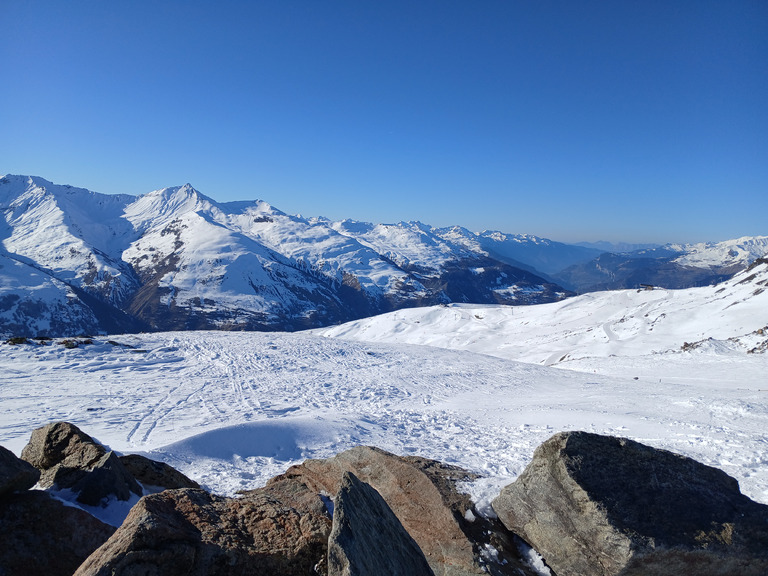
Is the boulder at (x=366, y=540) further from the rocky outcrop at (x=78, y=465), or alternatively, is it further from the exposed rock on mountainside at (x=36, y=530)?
the rocky outcrop at (x=78, y=465)

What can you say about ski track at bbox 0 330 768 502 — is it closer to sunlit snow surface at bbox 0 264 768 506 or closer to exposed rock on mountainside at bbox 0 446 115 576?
sunlit snow surface at bbox 0 264 768 506

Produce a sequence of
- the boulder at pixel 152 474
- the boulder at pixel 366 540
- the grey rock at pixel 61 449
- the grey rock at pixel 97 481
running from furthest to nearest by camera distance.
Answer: the boulder at pixel 152 474
the grey rock at pixel 61 449
the grey rock at pixel 97 481
the boulder at pixel 366 540

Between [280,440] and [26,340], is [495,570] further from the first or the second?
[26,340]

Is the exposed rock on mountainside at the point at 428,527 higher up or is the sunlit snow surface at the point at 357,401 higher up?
the exposed rock on mountainside at the point at 428,527

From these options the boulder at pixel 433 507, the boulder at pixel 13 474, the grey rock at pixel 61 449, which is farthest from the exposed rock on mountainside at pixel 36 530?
the boulder at pixel 433 507

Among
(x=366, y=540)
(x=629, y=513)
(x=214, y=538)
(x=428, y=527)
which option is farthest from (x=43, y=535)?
(x=629, y=513)

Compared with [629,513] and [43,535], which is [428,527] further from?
[43,535]

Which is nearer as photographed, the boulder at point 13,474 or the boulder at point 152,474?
the boulder at point 13,474

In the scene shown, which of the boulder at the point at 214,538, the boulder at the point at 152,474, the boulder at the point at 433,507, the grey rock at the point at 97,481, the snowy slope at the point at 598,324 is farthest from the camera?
the snowy slope at the point at 598,324
